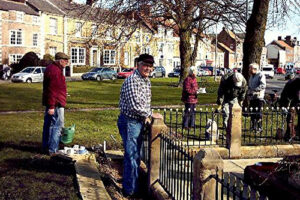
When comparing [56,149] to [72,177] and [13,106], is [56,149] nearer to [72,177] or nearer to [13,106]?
[72,177]

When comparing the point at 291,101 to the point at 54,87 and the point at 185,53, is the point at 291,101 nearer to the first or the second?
the point at 54,87

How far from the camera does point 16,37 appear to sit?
45.5 m

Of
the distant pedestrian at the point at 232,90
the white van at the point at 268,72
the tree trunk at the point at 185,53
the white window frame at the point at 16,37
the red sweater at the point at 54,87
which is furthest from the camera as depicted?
the white van at the point at 268,72

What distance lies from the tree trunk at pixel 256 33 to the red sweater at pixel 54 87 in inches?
370

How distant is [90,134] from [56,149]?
8.41 feet

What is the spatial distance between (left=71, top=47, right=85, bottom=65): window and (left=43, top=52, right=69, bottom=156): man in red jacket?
46.5 meters

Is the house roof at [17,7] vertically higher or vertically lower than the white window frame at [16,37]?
higher

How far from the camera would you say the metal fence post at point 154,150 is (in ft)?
18.4

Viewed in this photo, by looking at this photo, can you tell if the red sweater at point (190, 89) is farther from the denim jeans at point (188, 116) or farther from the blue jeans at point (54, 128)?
the blue jeans at point (54, 128)

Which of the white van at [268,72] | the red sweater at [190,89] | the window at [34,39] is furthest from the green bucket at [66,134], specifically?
the white van at [268,72]

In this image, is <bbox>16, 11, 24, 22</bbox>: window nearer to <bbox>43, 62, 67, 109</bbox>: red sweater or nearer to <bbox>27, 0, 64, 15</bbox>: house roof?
<bbox>27, 0, 64, 15</bbox>: house roof

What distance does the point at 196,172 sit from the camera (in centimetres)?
396

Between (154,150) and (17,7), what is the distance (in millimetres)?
44212

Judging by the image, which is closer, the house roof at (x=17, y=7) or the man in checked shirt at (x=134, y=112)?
the man in checked shirt at (x=134, y=112)
